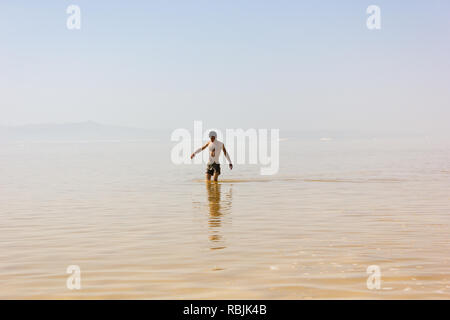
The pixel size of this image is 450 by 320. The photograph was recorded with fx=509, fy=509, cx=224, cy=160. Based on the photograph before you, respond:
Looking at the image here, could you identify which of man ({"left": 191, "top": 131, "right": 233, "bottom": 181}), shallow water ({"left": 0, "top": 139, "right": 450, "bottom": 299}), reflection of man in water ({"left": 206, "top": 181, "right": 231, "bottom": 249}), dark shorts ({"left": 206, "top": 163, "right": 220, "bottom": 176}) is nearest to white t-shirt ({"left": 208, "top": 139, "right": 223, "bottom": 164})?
man ({"left": 191, "top": 131, "right": 233, "bottom": 181})

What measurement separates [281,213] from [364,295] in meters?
5.74

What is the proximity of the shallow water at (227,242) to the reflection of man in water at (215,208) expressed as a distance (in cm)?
4

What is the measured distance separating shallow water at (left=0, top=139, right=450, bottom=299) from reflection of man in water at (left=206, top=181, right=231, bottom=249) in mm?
36

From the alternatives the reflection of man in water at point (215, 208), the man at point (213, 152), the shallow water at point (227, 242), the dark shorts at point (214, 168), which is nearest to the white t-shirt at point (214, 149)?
the man at point (213, 152)

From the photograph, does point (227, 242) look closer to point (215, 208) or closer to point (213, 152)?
point (215, 208)

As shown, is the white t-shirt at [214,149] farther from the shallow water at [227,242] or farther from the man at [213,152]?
the shallow water at [227,242]

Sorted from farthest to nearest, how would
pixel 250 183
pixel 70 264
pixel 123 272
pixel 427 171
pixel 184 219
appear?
pixel 427 171
pixel 250 183
pixel 184 219
pixel 70 264
pixel 123 272

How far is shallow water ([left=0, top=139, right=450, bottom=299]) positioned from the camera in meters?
5.80

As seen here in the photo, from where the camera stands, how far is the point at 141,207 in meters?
12.3

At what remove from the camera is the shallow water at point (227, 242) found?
228 inches

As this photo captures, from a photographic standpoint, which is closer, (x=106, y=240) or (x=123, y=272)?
(x=123, y=272)
